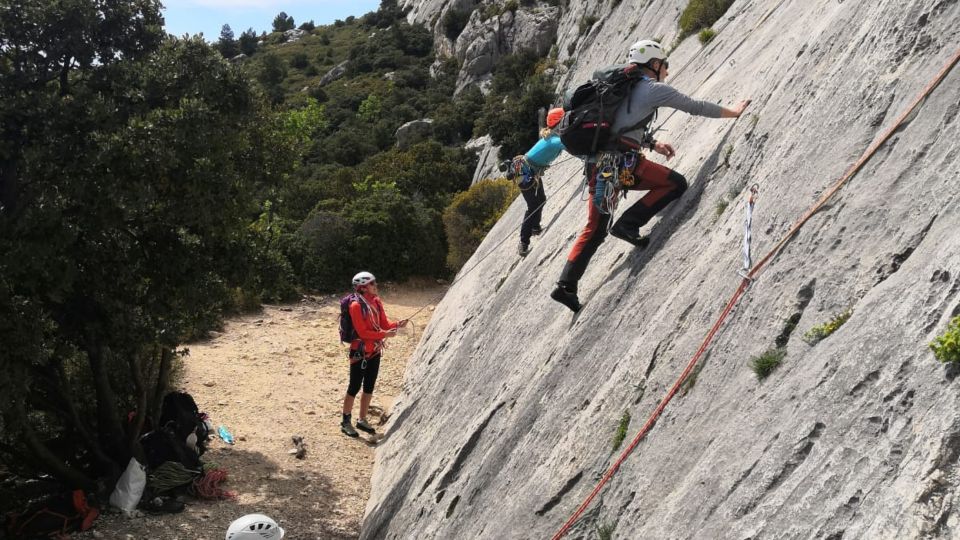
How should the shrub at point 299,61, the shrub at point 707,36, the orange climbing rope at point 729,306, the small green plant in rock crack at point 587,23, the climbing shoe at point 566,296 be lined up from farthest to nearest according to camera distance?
the shrub at point 299,61
the small green plant in rock crack at point 587,23
the shrub at point 707,36
the climbing shoe at point 566,296
the orange climbing rope at point 729,306

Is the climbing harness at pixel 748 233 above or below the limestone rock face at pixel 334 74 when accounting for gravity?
below

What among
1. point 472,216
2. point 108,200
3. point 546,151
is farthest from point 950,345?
point 472,216

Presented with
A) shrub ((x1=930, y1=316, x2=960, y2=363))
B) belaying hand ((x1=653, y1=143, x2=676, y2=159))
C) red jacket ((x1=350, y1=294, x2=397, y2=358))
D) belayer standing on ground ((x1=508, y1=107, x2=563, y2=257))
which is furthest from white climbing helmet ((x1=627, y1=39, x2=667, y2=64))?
red jacket ((x1=350, y1=294, x2=397, y2=358))

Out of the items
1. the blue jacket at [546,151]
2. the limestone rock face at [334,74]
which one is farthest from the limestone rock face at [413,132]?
the blue jacket at [546,151]

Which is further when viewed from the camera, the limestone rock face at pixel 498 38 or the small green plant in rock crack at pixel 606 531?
the limestone rock face at pixel 498 38

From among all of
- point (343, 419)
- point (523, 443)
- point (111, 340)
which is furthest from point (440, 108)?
point (523, 443)

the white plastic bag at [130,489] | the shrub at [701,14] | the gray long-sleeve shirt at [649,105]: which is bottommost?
the white plastic bag at [130,489]

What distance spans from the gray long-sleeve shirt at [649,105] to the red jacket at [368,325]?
5.97 m

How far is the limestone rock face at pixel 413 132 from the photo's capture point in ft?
149

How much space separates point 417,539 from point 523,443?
1795 mm

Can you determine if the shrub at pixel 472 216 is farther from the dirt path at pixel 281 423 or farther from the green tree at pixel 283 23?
the green tree at pixel 283 23

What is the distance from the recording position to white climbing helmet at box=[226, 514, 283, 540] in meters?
5.70

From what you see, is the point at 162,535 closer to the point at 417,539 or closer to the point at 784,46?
the point at 417,539

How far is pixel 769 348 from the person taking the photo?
4.30 meters
